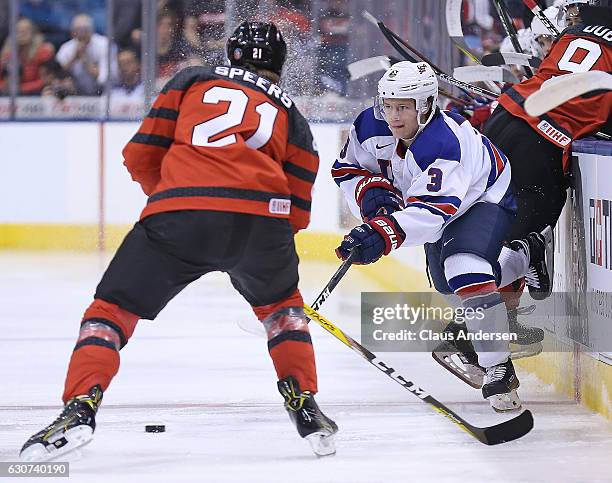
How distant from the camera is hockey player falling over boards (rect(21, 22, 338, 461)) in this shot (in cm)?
272

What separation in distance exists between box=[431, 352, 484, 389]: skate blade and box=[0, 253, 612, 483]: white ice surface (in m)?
0.04

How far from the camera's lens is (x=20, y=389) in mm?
3750

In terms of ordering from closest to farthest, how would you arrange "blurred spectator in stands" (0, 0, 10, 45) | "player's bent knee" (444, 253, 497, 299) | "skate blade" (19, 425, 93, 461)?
"skate blade" (19, 425, 93, 461) < "player's bent knee" (444, 253, 497, 299) < "blurred spectator in stands" (0, 0, 10, 45)

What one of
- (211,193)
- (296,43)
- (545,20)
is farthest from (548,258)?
(296,43)

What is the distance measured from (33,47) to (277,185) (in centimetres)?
565

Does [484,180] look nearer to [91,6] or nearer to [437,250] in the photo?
[437,250]

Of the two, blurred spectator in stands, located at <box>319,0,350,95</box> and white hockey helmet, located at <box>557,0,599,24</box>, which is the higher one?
white hockey helmet, located at <box>557,0,599,24</box>

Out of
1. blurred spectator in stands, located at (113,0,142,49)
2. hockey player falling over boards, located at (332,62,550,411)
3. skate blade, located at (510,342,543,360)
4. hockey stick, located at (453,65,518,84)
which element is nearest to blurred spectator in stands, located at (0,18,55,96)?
blurred spectator in stands, located at (113,0,142,49)

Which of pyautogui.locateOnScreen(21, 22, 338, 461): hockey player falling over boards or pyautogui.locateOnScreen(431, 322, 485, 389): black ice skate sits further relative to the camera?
pyautogui.locateOnScreen(431, 322, 485, 389): black ice skate

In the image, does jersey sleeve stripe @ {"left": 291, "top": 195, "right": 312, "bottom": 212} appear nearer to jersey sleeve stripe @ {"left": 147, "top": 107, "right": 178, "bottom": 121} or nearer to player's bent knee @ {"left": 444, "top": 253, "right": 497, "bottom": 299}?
jersey sleeve stripe @ {"left": 147, "top": 107, "right": 178, "bottom": 121}

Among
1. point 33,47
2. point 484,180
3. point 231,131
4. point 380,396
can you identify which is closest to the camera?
point 231,131

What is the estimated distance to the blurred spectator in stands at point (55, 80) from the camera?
795cm

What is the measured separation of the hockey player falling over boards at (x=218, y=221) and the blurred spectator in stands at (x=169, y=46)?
3.89 meters

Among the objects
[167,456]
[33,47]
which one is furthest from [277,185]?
[33,47]
